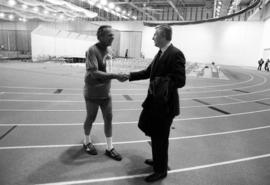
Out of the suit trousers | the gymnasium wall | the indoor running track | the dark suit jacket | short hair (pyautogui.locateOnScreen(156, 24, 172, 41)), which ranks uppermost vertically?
the gymnasium wall

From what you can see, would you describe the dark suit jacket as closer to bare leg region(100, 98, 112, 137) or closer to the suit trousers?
the suit trousers

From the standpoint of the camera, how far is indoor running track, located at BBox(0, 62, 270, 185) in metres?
2.33

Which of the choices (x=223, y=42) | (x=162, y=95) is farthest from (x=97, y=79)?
(x=223, y=42)

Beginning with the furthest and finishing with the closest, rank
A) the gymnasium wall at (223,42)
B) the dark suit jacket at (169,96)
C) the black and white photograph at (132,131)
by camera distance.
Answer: the gymnasium wall at (223,42) < the black and white photograph at (132,131) < the dark suit jacket at (169,96)

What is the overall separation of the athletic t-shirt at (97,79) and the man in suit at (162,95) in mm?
610

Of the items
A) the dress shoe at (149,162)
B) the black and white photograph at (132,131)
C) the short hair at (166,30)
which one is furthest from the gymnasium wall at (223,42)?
the short hair at (166,30)

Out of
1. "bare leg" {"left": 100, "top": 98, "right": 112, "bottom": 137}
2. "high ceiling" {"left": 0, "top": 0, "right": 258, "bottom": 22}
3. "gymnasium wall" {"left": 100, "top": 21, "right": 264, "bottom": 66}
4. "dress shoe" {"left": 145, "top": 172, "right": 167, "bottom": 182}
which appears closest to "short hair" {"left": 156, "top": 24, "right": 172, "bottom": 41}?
"bare leg" {"left": 100, "top": 98, "right": 112, "bottom": 137}

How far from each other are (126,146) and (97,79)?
1239mm

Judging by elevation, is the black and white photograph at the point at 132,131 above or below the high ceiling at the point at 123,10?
below

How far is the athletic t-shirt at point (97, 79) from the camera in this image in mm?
→ 2376

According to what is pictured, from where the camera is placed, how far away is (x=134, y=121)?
4227 mm

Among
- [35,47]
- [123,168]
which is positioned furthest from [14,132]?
[35,47]

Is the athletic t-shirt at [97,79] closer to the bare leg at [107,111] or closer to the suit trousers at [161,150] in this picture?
the bare leg at [107,111]

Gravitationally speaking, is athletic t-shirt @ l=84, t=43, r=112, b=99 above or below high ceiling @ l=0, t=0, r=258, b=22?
below
